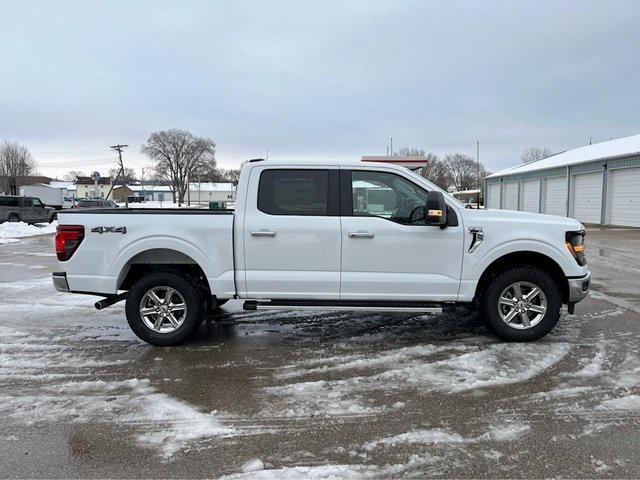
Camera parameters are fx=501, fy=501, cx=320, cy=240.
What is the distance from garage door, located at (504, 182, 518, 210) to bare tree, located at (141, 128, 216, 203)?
66.0 metres

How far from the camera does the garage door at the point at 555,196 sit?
3173cm

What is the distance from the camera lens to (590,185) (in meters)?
28.6

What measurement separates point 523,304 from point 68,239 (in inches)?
194

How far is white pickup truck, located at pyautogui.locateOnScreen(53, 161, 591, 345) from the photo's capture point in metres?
5.23

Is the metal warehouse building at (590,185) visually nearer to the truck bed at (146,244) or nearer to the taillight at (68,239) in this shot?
the truck bed at (146,244)

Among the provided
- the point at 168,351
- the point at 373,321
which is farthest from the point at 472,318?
the point at 168,351

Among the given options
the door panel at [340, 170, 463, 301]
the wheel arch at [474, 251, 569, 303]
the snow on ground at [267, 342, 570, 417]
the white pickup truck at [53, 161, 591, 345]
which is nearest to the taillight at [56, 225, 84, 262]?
the white pickup truck at [53, 161, 591, 345]

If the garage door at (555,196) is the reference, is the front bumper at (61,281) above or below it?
below

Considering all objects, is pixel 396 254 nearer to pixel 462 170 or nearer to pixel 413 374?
pixel 413 374

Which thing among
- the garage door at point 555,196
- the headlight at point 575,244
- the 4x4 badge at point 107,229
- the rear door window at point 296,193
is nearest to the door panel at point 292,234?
the rear door window at point 296,193

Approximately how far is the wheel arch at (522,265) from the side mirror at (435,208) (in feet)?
2.89

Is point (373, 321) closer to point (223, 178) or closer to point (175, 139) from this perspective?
point (175, 139)

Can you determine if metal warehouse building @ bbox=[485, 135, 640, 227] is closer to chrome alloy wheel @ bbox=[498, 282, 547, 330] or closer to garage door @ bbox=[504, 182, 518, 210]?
garage door @ bbox=[504, 182, 518, 210]

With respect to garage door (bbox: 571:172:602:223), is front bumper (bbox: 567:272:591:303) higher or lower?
lower
